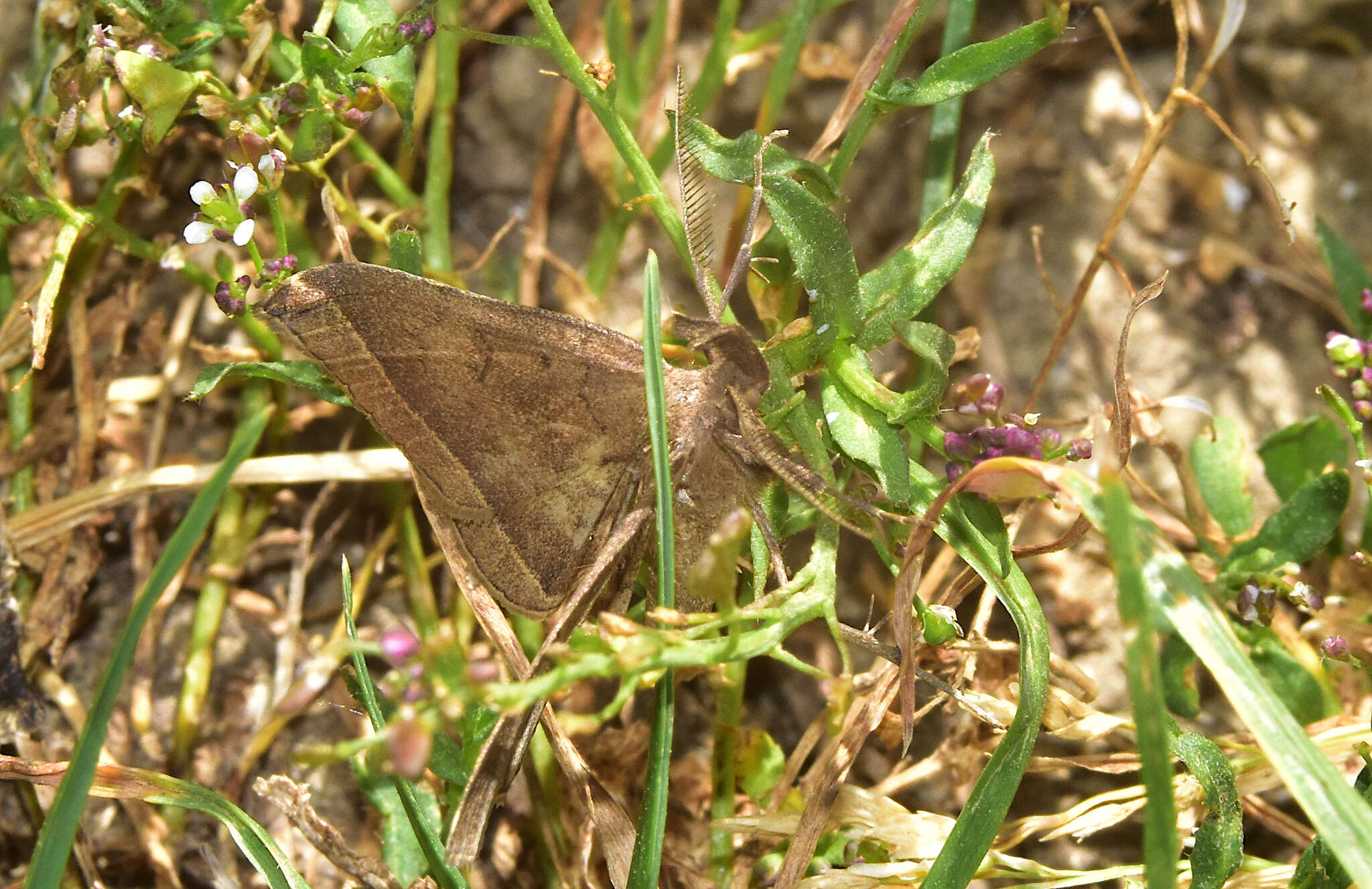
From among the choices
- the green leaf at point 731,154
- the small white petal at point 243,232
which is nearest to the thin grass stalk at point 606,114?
the green leaf at point 731,154

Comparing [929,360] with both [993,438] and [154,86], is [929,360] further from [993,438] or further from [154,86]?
[154,86]

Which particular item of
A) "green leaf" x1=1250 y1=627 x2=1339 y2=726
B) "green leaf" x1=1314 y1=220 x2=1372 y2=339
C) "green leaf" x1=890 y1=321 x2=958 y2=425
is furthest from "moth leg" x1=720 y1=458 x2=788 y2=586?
"green leaf" x1=1314 y1=220 x2=1372 y2=339

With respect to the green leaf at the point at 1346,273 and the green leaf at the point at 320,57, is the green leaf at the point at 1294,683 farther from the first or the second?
the green leaf at the point at 320,57

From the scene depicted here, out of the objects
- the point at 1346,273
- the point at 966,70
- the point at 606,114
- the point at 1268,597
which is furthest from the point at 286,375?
the point at 1346,273

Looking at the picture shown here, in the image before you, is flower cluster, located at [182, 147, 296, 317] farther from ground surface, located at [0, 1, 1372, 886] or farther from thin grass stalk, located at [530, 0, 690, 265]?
ground surface, located at [0, 1, 1372, 886]

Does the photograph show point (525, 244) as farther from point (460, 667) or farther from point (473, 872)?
point (460, 667)

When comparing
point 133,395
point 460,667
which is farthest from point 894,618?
point 133,395
